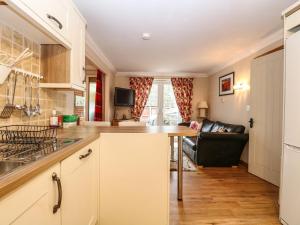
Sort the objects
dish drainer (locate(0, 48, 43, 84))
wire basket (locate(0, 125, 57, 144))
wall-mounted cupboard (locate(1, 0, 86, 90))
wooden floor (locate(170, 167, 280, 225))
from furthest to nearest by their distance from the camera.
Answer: wooden floor (locate(170, 167, 280, 225)) < wall-mounted cupboard (locate(1, 0, 86, 90)) < dish drainer (locate(0, 48, 43, 84)) < wire basket (locate(0, 125, 57, 144))

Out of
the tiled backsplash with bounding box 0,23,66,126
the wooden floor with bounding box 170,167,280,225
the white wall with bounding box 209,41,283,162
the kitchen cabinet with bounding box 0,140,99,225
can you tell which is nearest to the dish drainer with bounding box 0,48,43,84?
the tiled backsplash with bounding box 0,23,66,126

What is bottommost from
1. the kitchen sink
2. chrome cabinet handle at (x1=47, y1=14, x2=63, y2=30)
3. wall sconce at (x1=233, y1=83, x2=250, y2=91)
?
the kitchen sink

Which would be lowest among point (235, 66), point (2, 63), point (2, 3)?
point (2, 63)

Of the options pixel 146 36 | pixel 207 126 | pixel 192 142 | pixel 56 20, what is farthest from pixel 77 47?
pixel 207 126

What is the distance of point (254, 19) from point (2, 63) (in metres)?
2.84

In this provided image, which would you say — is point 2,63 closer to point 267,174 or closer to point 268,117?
point 268,117

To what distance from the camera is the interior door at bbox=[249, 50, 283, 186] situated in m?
2.94

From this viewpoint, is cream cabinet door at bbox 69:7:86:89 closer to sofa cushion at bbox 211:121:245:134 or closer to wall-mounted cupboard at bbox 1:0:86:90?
wall-mounted cupboard at bbox 1:0:86:90

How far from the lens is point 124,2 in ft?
7.49

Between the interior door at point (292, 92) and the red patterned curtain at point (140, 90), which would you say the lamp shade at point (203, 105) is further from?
the interior door at point (292, 92)

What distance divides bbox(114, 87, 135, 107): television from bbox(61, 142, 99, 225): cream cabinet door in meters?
4.28

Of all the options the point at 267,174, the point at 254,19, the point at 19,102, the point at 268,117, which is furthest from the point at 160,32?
the point at 267,174

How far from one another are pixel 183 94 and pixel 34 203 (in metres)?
5.99

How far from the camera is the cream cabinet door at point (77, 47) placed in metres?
1.82
